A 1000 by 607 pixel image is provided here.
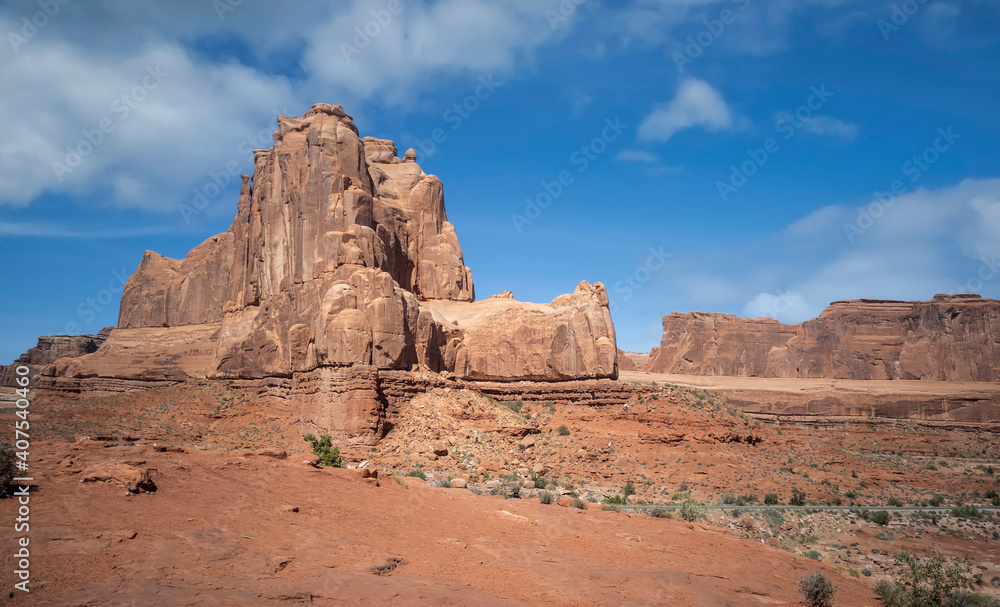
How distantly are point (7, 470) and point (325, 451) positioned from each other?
18539 mm

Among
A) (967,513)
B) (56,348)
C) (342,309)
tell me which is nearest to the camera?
(967,513)

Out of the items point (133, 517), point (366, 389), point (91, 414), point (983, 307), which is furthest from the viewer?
point (983, 307)

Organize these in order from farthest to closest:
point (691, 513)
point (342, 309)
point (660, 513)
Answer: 1. point (342, 309)
2. point (691, 513)
3. point (660, 513)

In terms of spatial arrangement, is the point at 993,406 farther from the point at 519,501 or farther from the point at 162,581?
the point at 162,581

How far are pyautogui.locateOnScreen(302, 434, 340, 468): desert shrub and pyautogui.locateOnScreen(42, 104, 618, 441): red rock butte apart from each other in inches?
59.5

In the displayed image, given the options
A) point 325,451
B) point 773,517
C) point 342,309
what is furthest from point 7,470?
point 342,309

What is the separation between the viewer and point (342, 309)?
3625 cm

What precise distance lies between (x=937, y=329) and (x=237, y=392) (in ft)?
296

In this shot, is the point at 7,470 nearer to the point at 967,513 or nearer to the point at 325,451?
the point at 325,451

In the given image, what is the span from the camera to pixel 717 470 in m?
34.8

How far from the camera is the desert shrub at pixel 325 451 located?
23719 millimetres

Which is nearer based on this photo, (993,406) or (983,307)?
(993,406)

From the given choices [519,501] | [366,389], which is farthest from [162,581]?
[366,389]

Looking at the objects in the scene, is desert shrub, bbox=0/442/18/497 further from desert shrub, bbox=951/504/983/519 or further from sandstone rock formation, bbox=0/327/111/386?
sandstone rock formation, bbox=0/327/111/386
